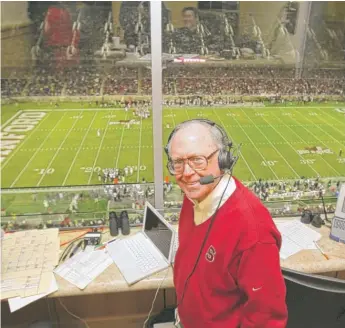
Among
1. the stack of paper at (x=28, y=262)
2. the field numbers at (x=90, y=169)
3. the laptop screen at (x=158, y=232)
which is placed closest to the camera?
the stack of paper at (x=28, y=262)

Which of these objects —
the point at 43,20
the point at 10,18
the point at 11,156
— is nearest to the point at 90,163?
the point at 11,156

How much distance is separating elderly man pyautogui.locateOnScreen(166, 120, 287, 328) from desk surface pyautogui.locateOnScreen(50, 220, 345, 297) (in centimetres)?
48

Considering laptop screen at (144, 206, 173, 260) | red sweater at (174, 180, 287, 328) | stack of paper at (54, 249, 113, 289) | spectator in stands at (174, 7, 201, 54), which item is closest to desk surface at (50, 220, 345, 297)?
stack of paper at (54, 249, 113, 289)

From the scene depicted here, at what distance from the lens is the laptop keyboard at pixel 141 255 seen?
5.62ft

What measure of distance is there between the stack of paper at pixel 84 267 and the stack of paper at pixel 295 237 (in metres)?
0.96

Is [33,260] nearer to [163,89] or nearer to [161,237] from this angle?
[161,237]

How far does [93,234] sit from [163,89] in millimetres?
945

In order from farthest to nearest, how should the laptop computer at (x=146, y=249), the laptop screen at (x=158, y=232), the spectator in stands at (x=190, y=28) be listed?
the spectator in stands at (x=190, y=28)
the laptop screen at (x=158, y=232)
the laptop computer at (x=146, y=249)

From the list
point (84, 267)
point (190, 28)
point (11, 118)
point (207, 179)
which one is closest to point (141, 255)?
point (84, 267)

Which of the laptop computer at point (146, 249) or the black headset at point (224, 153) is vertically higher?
the black headset at point (224, 153)

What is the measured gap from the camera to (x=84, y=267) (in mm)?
1715

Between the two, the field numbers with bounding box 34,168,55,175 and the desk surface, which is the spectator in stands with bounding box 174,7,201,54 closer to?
the desk surface

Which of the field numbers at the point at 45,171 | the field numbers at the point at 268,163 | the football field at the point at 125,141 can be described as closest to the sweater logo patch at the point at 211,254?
the football field at the point at 125,141

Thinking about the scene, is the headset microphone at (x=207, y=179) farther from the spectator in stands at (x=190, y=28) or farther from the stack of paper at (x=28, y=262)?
the spectator in stands at (x=190, y=28)
